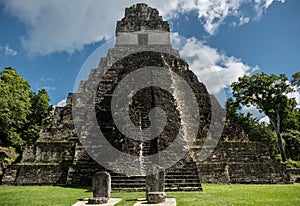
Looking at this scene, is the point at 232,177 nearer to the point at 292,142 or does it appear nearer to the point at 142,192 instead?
the point at 142,192

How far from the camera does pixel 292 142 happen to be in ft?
85.9

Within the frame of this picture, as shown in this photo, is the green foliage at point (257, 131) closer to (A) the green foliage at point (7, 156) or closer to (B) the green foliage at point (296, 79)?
(B) the green foliage at point (296, 79)

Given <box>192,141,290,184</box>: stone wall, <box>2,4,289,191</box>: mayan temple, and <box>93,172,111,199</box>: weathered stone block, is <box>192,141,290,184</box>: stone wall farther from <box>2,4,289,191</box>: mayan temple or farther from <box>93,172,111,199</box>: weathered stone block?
<box>93,172,111,199</box>: weathered stone block

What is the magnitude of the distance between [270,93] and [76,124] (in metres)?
14.4

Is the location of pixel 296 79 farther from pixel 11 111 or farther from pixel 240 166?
pixel 11 111

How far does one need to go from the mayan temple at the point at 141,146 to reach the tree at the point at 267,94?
5116 mm

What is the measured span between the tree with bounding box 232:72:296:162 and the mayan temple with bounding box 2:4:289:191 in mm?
5116

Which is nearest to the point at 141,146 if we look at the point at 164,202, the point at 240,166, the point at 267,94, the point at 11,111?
the point at 164,202

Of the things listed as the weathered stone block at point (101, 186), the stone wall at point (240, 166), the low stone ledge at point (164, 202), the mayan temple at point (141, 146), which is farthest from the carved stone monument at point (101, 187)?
the stone wall at point (240, 166)

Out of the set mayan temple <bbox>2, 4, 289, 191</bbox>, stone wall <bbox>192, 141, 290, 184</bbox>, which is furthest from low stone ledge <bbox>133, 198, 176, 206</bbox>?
stone wall <bbox>192, 141, 290, 184</bbox>

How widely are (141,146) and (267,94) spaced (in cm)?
1387

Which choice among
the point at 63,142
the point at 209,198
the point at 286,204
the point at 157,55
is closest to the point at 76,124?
the point at 63,142

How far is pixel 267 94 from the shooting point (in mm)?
20688

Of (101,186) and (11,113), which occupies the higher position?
(11,113)
